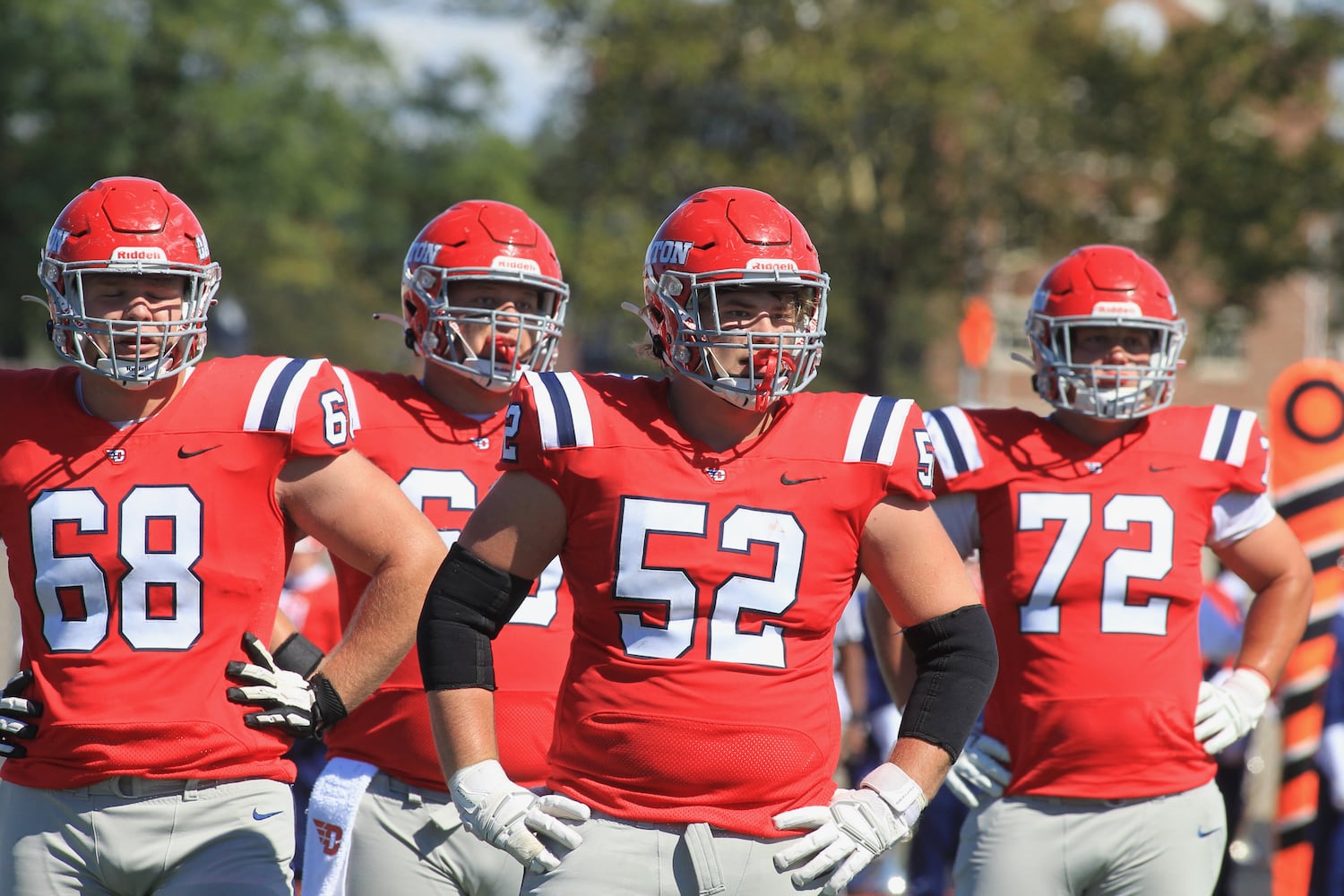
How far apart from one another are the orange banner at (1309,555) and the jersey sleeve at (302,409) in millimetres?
4042

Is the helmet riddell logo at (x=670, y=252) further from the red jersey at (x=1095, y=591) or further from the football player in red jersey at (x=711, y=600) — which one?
the red jersey at (x=1095, y=591)

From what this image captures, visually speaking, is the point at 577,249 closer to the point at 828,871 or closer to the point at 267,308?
the point at 267,308

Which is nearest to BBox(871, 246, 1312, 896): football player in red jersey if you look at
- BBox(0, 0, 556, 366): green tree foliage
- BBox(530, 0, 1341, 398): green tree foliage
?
BBox(530, 0, 1341, 398): green tree foliage

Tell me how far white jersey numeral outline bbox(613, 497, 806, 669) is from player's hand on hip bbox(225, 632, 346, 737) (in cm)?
74

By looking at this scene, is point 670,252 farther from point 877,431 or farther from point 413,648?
point 413,648

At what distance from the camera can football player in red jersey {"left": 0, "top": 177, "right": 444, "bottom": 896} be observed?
3.24 m

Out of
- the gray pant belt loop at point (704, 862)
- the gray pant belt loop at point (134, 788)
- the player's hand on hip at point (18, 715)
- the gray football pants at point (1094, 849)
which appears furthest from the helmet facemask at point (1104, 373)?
the player's hand on hip at point (18, 715)

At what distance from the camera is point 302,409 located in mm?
3391

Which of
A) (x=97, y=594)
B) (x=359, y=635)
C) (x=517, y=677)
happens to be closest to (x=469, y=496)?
(x=517, y=677)

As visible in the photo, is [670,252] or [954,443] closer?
[670,252]

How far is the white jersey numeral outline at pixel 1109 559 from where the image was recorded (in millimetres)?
4199

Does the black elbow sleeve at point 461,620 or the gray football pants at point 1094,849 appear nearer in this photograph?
the black elbow sleeve at point 461,620

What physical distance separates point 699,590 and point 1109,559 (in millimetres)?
1626

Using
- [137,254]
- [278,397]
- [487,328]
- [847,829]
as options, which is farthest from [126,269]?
[847,829]
